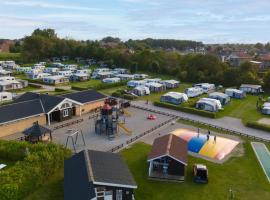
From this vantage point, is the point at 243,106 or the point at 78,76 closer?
the point at 243,106

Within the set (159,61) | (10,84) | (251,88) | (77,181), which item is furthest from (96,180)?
(159,61)

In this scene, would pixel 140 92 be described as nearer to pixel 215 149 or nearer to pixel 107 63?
pixel 215 149

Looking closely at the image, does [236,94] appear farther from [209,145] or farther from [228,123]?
[209,145]

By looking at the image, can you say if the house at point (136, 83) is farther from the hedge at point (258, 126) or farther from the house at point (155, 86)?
the hedge at point (258, 126)

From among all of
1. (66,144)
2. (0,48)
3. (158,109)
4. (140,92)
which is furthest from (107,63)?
(0,48)

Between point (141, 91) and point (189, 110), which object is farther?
point (141, 91)

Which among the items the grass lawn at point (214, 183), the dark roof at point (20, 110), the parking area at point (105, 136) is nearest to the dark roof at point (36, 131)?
the parking area at point (105, 136)
